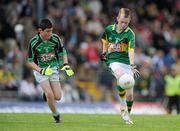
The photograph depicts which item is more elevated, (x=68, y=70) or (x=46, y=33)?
(x=46, y=33)

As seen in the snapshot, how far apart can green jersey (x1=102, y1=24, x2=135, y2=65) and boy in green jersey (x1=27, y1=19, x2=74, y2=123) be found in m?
1.09

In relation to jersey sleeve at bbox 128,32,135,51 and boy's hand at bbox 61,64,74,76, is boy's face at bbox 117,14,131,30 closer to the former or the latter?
jersey sleeve at bbox 128,32,135,51

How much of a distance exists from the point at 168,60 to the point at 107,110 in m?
4.31

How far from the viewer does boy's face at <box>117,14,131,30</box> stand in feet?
57.7

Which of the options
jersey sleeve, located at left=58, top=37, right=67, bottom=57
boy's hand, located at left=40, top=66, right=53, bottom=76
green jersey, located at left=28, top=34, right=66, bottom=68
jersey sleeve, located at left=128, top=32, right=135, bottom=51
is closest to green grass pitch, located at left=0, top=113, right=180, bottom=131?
boy's hand, located at left=40, top=66, right=53, bottom=76

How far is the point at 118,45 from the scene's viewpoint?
18.1m

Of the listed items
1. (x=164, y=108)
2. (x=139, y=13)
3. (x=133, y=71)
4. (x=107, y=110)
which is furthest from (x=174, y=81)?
(x=133, y=71)

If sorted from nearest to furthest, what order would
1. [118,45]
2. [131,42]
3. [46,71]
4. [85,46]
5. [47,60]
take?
[46,71], [131,42], [47,60], [118,45], [85,46]

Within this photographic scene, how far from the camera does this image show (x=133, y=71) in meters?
17.7

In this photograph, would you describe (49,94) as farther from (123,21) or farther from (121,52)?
(123,21)

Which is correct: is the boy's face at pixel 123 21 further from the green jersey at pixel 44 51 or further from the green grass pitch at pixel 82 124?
the green grass pitch at pixel 82 124

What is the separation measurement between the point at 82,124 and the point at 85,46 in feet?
43.1

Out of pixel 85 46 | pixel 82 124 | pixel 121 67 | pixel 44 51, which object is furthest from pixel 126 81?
pixel 85 46

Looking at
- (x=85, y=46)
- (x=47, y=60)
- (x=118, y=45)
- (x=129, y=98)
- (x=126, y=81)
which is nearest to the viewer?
(x=126, y=81)
